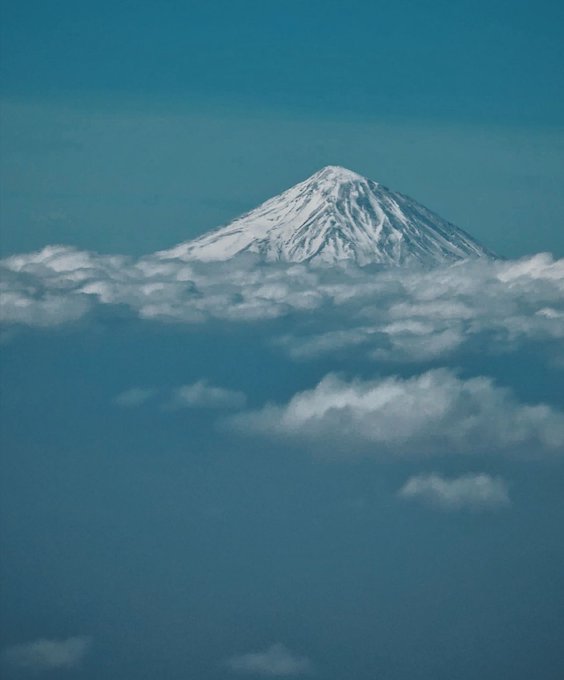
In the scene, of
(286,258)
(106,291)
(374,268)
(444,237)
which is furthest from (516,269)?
(106,291)

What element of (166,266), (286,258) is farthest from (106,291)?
(286,258)

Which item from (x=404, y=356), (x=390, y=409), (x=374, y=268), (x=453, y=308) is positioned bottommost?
(x=390, y=409)

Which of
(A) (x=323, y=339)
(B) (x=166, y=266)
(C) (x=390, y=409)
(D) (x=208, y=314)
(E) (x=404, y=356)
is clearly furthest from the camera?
(B) (x=166, y=266)

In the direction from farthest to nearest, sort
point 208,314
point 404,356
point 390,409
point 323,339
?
point 208,314, point 323,339, point 404,356, point 390,409

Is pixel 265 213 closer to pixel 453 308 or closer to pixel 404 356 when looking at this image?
pixel 453 308

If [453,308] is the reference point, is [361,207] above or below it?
above

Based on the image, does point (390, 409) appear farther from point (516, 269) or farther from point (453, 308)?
point (516, 269)

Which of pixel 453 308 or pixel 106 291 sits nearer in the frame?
pixel 453 308
